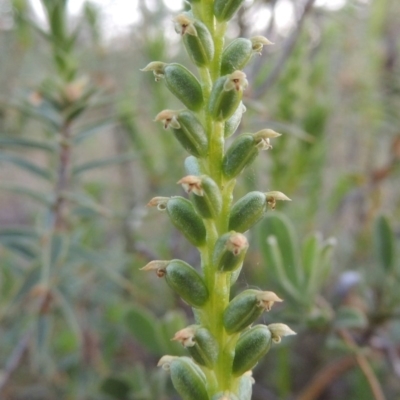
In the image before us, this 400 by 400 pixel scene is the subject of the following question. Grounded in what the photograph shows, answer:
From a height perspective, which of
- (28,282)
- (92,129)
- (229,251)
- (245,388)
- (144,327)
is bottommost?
(245,388)

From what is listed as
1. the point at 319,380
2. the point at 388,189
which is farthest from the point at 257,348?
the point at 388,189

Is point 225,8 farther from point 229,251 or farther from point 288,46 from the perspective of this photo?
point 288,46

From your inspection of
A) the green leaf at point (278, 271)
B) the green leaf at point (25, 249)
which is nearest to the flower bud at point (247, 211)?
the green leaf at point (278, 271)

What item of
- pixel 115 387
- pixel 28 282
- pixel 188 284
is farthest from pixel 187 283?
pixel 115 387

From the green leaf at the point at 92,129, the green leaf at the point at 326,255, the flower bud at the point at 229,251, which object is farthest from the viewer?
the green leaf at the point at 92,129

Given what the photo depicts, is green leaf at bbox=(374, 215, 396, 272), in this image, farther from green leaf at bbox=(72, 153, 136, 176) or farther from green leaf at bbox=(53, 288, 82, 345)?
green leaf at bbox=(53, 288, 82, 345)

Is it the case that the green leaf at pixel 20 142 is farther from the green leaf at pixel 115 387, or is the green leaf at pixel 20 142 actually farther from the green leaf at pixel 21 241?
the green leaf at pixel 115 387

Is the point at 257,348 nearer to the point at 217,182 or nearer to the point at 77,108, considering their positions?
the point at 217,182
